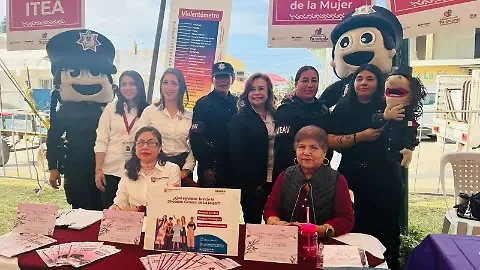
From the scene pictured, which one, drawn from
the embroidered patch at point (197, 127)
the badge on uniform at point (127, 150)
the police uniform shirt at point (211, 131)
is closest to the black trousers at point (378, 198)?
the police uniform shirt at point (211, 131)

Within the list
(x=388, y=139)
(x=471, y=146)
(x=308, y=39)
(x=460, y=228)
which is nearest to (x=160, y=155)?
(x=308, y=39)

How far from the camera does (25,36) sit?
2.95 m

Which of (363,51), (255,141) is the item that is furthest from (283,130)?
(363,51)

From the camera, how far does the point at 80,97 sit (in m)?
2.80

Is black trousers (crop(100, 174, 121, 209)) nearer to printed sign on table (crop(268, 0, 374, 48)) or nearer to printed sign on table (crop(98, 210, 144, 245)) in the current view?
printed sign on table (crop(98, 210, 144, 245))

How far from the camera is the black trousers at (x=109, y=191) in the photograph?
2754mm

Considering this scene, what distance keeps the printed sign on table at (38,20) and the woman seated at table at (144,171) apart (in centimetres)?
85

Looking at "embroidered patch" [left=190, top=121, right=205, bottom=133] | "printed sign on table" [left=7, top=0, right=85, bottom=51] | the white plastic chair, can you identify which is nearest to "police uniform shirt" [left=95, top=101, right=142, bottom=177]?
"embroidered patch" [left=190, top=121, right=205, bottom=133]

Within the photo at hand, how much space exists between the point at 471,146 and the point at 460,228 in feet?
2.09

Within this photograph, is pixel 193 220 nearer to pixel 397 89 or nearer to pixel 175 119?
pixel 175 119

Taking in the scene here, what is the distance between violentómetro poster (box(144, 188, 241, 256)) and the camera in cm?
172

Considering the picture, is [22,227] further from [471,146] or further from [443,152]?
[471,146]

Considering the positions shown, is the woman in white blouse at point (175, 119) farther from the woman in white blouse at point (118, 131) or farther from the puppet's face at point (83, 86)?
the puppet's face at point (83, 86)

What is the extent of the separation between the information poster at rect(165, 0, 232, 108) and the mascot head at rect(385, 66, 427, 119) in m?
0.93
